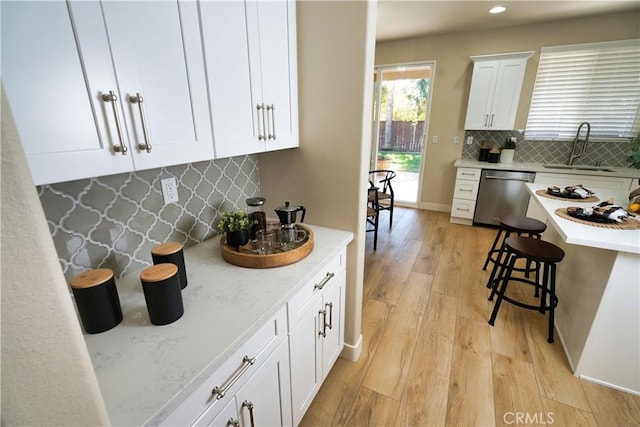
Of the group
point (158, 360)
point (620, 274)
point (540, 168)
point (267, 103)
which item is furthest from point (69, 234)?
point (540, 168)

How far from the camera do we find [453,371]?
179 cm

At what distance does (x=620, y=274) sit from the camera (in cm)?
151

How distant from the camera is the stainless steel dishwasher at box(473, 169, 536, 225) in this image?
3.71 metres

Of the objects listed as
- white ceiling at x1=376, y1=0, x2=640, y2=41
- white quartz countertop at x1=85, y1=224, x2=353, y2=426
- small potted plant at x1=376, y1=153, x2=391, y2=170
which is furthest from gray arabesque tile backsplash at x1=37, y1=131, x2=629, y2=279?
small potted plant at x1=376, y1=153, x2=391, y2=170

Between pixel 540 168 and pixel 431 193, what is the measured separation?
1546mm

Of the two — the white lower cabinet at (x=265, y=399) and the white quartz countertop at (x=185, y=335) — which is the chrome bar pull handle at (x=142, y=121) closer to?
the white quartz countertop at (x=185, y=335)

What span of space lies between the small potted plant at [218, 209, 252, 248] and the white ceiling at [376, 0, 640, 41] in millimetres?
2993

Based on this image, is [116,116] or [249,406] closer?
[116,116]

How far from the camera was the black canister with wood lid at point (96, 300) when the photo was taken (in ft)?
2.65

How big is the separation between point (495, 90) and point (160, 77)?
14.3 feet

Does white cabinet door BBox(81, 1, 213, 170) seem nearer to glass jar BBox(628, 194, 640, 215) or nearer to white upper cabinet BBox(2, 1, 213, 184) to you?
white upper cabinet BBox(2, 1, 213, 184)

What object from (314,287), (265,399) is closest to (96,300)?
(265,399)

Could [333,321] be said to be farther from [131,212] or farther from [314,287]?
[131,212]

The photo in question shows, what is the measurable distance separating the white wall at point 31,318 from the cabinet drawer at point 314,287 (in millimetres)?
796
